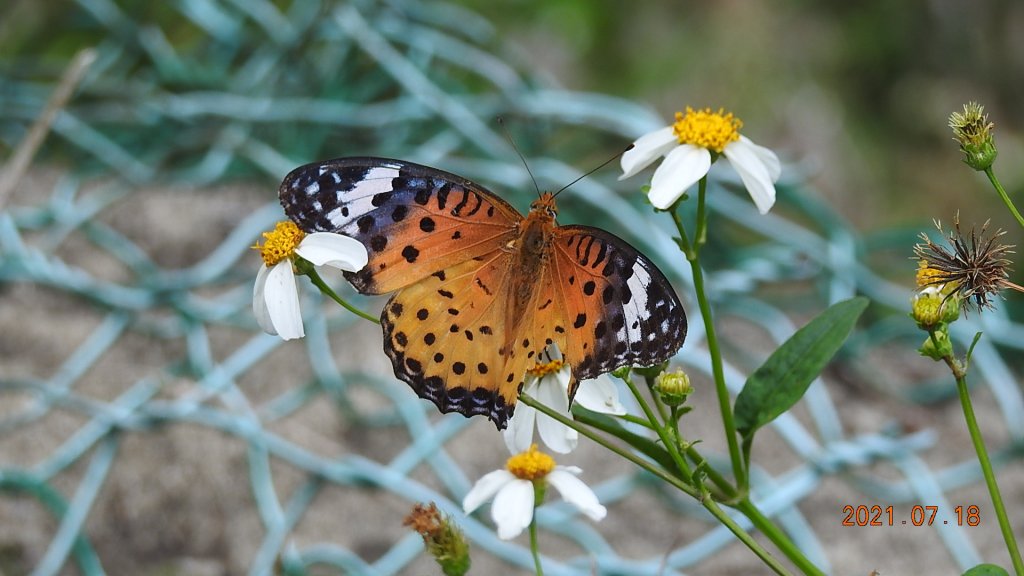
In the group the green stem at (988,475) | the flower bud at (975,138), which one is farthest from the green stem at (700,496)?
the flower bud at (975,138)

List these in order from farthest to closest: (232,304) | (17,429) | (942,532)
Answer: (232,304) → (17,429) → (942,532)

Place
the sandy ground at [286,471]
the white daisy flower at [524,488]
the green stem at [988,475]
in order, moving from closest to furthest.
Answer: the green stem at [988,475]
the white daisy flower at [524,488]
the sandy ground at [286,471]

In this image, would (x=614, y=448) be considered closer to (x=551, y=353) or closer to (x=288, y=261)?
(x=551, y=353)

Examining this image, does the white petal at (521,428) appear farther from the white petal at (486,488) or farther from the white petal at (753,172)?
the white petal at (753,172)

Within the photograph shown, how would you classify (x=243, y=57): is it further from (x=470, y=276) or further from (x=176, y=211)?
(x=470, y=276)

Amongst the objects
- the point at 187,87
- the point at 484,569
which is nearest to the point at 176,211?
the point at 187,87

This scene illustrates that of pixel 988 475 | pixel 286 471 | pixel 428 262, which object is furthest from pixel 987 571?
pixel 286 471

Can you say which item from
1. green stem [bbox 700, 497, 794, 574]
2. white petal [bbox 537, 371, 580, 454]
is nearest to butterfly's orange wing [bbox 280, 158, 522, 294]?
white petal [bbox 537, 371, 580, 454]
